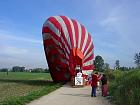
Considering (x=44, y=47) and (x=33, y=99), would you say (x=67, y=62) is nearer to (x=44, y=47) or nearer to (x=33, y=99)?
(x=44, y=47)

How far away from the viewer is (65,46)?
120ft

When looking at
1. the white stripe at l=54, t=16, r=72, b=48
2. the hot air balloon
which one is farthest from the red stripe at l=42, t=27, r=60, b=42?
the white stripe at l=54, t=16, r=72, b=48

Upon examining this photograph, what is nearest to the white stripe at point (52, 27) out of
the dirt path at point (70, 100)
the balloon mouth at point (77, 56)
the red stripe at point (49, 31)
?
the red stripe at point (49, 31)

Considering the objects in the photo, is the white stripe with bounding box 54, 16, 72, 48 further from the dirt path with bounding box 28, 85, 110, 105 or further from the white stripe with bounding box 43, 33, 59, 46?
the dirt path with bounding box 28, 85, 110, 105

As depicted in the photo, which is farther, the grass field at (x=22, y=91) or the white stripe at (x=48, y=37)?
the white stripe at (x=48, y=37)

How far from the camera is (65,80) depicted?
38750 mm

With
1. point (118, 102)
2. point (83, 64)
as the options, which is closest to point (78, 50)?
point (83, 64)

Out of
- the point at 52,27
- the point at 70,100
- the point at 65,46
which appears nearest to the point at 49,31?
the point at 52,27

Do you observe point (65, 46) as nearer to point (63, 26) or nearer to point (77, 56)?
point (77, 56)

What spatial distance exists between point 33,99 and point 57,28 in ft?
51.2

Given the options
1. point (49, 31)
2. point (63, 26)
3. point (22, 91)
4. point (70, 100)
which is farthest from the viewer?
point (49, 31)

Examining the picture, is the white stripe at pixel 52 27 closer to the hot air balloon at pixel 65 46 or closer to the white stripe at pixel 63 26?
the hot air balloon at pixel 65 46

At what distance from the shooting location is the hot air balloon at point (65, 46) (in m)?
36.6

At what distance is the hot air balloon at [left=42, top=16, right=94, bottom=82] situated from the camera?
36.6 meters
